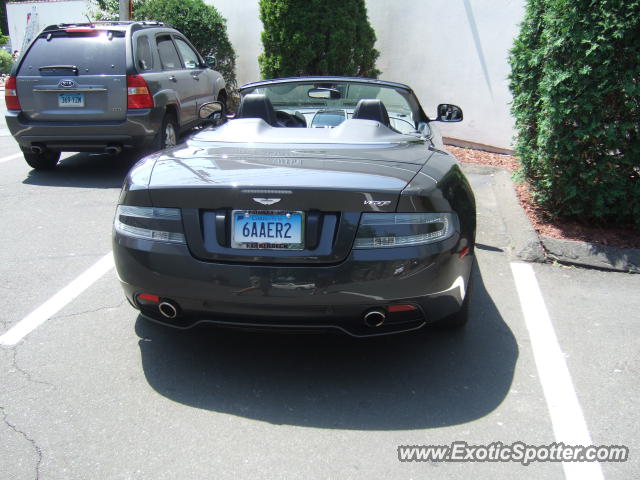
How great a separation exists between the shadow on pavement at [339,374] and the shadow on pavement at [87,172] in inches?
159

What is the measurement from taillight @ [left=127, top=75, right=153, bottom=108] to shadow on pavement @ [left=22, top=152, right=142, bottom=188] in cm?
93

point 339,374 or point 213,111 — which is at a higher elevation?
point 213,111

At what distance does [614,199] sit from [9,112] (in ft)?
21.6

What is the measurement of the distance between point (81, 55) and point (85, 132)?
0.91 m

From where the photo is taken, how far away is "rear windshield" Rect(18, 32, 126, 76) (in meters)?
7.41

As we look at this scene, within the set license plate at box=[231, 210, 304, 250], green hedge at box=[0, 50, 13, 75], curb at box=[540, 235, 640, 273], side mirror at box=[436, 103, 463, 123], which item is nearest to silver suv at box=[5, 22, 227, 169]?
side mirror at box=[436, 103, 463, 123]

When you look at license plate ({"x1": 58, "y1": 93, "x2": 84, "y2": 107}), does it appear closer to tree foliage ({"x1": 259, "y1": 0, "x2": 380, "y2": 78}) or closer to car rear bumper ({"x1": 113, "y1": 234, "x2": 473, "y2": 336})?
tree foliage ({"x1": 259, "y1": 0, "x2": 380, "y2": 78})

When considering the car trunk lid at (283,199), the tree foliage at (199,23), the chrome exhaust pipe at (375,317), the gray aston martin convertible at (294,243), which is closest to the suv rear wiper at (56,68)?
the gray aston martin convertible at (294,243)

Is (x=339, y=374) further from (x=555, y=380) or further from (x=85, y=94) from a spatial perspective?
(x=85, y=94)

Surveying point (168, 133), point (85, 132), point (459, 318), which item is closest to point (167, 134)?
point (168, 133)

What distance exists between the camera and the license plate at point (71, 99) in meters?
7.37

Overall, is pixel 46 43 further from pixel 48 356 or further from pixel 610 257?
pixel 610 257

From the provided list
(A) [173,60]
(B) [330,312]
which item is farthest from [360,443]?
(A) [173,60]

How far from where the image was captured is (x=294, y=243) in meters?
3.00
